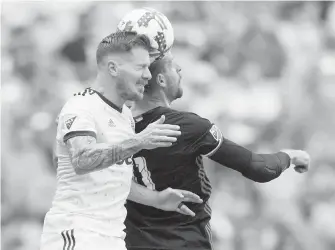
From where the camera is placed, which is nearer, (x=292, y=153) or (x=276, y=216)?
(x=292, y=153)

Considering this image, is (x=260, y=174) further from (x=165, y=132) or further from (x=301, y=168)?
(x=165, y=132)

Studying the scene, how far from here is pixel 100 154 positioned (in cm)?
241

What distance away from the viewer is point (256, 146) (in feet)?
22.8

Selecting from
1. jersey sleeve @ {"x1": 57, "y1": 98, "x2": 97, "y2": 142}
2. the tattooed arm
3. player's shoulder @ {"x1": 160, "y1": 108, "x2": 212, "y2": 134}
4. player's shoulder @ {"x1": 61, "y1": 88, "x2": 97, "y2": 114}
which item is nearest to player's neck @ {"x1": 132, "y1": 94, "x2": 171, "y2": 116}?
player's shoulder @ {"x1": 160, "y1": 108, "x2": 212, "y2": 134}

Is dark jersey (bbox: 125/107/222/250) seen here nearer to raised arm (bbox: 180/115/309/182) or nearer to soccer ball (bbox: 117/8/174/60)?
raised arm (bbox: 180/115/309/182)

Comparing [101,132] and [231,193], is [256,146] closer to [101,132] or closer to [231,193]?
[231,193]

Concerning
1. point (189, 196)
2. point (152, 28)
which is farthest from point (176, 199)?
point (152, 28)

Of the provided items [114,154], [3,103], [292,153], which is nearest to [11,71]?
[3,103]

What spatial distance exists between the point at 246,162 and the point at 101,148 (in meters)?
0.86

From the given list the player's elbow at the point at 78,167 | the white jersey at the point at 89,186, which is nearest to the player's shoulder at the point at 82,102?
the white jersey at the point at 89,186

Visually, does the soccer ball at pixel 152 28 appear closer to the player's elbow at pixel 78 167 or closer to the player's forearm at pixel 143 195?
the player's forearm at pixel 143 195

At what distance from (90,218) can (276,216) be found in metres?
4.40

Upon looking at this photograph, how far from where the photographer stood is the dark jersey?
3.03 metres

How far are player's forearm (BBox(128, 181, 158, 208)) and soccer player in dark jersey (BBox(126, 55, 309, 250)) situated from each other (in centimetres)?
6
